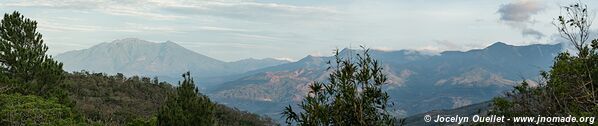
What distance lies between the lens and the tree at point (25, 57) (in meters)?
41.6

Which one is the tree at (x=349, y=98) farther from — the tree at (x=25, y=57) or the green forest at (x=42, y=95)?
the tree at (x=25, y=57)

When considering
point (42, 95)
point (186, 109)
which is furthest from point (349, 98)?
point (42, 95)

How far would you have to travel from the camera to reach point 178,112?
3262 centimetres

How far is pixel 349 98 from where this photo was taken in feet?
46.4

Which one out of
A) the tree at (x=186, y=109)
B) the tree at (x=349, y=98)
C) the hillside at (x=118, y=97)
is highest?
the tree at (x=349, y=98)

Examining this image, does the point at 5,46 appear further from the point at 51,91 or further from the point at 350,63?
the point at 350,63

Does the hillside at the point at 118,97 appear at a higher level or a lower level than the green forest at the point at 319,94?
lower

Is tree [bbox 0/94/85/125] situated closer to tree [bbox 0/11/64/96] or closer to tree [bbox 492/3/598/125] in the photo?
tree [bbox 0/11/64/96]

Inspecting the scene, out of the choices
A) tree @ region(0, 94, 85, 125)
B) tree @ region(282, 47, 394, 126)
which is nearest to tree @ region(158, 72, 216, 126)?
tree @ region(0, 94, 85, 125)

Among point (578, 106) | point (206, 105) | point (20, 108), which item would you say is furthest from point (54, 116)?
point (578, 106)

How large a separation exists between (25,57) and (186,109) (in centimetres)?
1803

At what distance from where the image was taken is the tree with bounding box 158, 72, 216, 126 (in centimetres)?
3244

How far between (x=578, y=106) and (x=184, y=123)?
76.1 ft

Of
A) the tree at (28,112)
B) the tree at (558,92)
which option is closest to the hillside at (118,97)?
the tree at (28,112)
